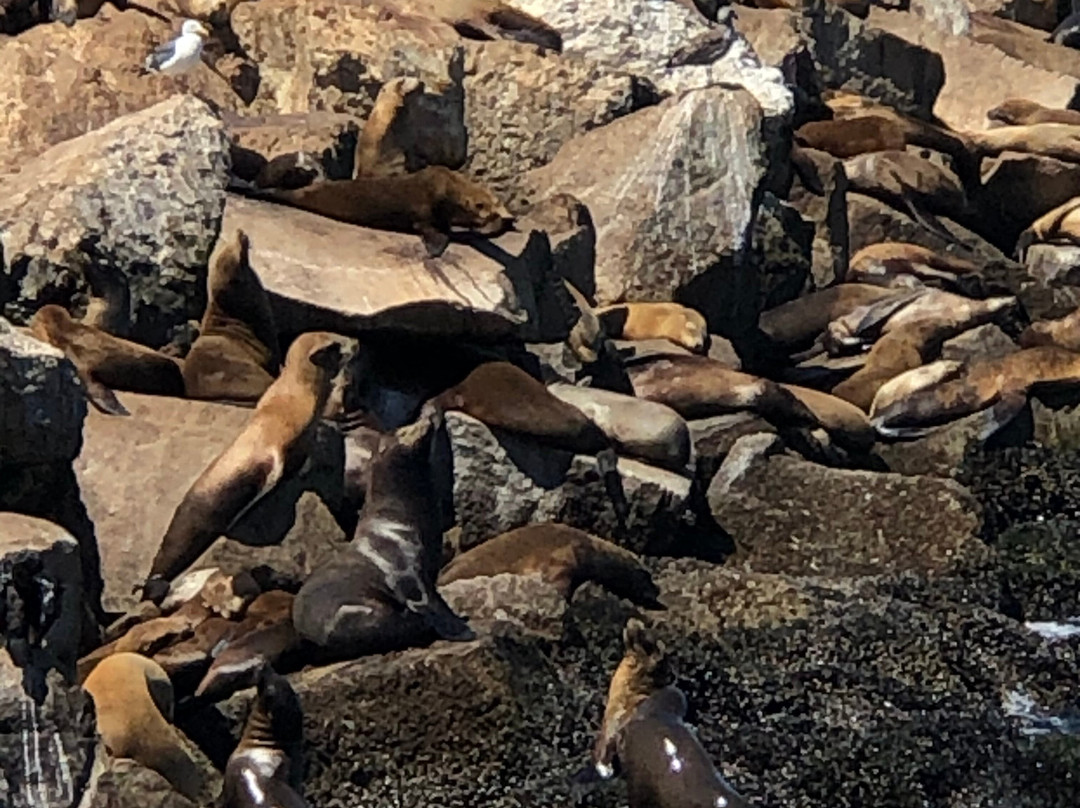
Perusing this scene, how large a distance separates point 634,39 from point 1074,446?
4.00m

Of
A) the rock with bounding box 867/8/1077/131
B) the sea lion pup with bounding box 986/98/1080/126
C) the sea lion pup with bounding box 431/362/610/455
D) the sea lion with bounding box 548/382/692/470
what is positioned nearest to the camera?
the sea lion pup with bounding box 431/362/610/455

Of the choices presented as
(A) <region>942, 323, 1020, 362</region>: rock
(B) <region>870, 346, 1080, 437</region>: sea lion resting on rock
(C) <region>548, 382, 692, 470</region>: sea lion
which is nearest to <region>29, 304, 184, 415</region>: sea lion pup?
(C) <region>548, 382, 692, 470</region>: sea lion

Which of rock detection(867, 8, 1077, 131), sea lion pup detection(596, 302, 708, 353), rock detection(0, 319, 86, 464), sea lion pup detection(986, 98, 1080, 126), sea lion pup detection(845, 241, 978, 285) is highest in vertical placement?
rock detection(0, 319, 86, 464)

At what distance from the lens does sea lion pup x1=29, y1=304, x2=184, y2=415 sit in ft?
29.9

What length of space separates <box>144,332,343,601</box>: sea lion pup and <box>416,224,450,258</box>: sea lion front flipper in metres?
0.85

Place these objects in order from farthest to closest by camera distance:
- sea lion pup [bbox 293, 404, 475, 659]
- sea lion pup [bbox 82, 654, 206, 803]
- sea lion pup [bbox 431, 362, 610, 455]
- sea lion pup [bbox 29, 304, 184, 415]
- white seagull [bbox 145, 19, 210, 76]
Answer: white seagull [bbox 145, 19, 210, 76] < sea lion pup [bbox 431, 362, 610, 455] < sea lion pup [bbox 29, 304, 184, 415] < sea lion pup [bbox 293, 404, 475, 659] < sea lion pup [bbox 82, 654, 206, 803]

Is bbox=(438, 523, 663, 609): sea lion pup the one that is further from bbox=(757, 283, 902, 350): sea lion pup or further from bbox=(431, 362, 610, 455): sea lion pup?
bbox=(757, 283, 902, 350): sea lion pup

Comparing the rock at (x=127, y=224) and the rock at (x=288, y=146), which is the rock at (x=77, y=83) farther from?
the rock at (x=127, y=224)

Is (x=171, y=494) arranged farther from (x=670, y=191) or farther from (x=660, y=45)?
(x=660, y=45)

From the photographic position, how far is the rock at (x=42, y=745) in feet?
19.7

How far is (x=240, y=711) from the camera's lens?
702 centimetres

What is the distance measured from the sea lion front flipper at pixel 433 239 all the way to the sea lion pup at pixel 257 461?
0.85 m

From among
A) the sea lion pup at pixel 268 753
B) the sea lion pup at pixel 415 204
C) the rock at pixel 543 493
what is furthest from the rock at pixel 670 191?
the sea lion pup at pixel 268 753

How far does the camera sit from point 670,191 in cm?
1227
